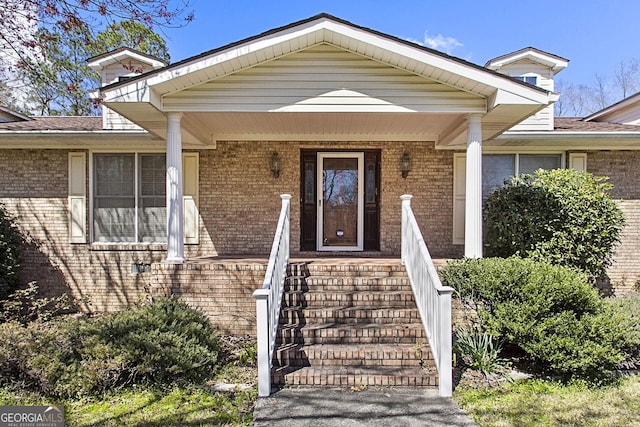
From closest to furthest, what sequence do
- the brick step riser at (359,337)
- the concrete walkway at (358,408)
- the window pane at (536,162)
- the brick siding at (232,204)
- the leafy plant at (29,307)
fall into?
the concrete walkway at (358,408), the brick step riser at (359,337), the leafy plant at (29,307), the brick siding at (232,204), the window pane at (536,162)

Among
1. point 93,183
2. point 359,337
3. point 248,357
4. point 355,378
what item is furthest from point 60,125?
point 355,378

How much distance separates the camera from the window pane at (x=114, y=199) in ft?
27.3

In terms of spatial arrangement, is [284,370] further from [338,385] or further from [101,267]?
[101,267]

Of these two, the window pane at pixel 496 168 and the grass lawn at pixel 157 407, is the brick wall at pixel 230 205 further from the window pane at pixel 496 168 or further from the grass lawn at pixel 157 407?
the grass lawn at pixel 157 407

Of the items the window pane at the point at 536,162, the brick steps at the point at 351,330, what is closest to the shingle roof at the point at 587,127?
the window pane at the point at 536,162

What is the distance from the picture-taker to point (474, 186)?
237 inches

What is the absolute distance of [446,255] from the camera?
26.8ft

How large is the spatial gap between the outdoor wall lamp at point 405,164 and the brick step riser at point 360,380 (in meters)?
4.71

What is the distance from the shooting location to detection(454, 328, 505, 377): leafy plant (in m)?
4.55

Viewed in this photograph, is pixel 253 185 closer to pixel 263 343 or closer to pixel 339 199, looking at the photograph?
pixel 339 199

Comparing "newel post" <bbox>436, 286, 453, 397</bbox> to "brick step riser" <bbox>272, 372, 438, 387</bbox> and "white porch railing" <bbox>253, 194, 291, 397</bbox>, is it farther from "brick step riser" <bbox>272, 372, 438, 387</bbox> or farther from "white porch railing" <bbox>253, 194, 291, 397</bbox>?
Result: "white porch railing" <bbox>253, 194, 291, 397</bbox>

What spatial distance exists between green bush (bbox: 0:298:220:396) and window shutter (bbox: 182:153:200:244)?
3599 millimetres

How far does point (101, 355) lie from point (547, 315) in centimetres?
495

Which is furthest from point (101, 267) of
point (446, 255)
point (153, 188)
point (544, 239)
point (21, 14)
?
point (544, 239)
